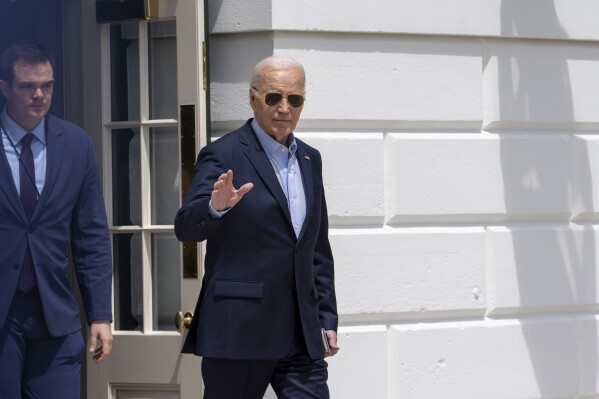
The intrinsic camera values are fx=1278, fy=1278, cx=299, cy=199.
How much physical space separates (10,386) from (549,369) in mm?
2990

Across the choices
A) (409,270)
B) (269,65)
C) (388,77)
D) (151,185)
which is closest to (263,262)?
(269,65)

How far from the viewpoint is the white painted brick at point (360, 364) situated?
5.87 metres

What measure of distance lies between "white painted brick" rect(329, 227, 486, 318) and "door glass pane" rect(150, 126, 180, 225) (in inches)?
29.6

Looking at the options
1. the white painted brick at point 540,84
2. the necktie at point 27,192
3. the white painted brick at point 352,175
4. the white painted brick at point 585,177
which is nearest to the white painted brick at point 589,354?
the white painted brick at point 585,177

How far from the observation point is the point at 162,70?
5.78 metres

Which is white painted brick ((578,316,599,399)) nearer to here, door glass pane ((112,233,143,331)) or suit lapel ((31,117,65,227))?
door glass pane ((112,233,143,331))

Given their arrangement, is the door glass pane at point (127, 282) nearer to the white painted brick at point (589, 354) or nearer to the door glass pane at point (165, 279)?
the door glass pane at point (165, 279)

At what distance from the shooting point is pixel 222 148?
14.8 feet

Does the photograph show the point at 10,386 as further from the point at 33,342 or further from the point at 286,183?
the point at 286,183

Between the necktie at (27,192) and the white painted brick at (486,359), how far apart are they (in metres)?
2.04

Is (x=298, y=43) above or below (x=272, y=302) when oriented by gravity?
above

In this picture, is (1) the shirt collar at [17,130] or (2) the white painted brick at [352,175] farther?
(2) the white painted brick at [352,175]

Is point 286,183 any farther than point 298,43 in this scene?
No

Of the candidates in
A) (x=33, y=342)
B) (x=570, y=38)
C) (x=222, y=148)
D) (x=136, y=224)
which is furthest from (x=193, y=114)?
(x=570, y=38)
